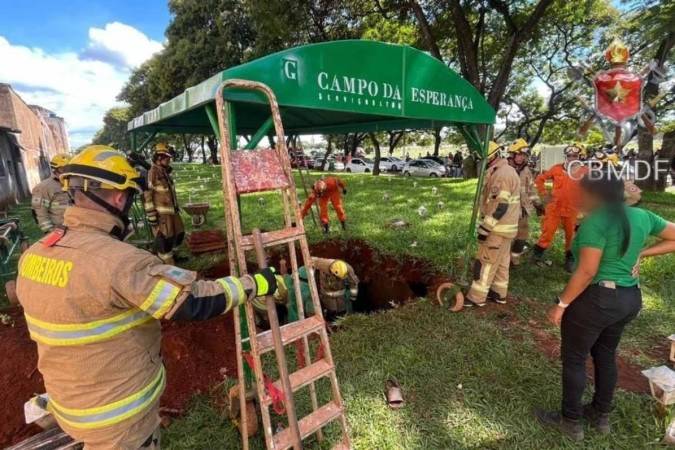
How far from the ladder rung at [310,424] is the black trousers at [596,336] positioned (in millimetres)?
1603

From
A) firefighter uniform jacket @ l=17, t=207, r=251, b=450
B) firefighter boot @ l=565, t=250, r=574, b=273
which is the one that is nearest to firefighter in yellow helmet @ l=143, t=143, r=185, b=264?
firefighter uniform jacket @ l=17, t=207, r=251, b=450

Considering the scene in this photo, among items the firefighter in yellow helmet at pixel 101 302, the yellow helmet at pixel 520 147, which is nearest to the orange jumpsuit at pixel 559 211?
the yellow helmet at pixel 520 147

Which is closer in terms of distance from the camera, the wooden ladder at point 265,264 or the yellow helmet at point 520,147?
the wooden ladder at point 265,264

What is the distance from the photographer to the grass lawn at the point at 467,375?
259 centimetres

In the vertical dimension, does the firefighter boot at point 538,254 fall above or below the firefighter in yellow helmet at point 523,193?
below

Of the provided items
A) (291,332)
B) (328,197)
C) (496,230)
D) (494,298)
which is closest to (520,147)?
(496,230)

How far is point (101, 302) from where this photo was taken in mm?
1455

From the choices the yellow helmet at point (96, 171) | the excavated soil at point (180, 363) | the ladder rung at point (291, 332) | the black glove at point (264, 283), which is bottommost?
the excavated soil at point (180, 363)

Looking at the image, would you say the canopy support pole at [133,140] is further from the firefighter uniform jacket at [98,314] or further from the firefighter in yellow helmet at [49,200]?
the firefighter uniform jacket at [98,314]

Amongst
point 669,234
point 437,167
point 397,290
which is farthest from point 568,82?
point 669,234

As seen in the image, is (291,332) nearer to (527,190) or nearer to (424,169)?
(527,190)

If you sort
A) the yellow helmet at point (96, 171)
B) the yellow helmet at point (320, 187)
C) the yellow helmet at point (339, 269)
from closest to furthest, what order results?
1. the yellow helmet at point (96, 171)
2. the yellow helmet at point (339, 269)
3. the yellow helmet at point (320, 187)

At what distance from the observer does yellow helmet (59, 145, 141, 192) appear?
1558 mm

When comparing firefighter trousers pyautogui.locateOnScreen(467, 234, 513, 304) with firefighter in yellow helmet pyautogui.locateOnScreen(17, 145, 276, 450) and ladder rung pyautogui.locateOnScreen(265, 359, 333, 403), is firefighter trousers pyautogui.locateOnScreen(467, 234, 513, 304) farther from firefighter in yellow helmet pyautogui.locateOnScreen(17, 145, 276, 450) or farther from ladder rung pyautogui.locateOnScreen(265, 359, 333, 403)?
firefighter in yellow helmet pyautogui.locateOnScreen(17, 145, 276, 450)
